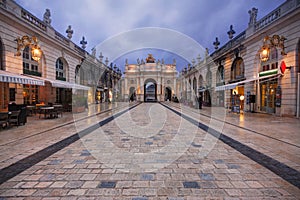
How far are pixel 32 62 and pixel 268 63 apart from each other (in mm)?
19176

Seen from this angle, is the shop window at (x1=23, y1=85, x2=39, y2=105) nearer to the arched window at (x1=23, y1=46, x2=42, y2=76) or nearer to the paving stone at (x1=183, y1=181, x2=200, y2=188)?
the arched window at (x1=23, y1=46, x2=42, y2=76)

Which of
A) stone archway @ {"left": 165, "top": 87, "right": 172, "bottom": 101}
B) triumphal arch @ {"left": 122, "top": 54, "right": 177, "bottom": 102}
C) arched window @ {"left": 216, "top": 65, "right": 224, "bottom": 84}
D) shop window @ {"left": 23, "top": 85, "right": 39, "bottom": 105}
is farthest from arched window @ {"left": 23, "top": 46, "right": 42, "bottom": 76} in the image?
stone archway @ {"left": 165, "top": 87, "right": 172, "bottom": 101}

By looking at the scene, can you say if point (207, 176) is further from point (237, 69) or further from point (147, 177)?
point (237, 69)

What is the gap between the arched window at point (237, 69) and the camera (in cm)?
1616

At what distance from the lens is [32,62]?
40.9ft

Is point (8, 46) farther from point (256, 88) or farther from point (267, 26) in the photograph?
point (256, 88)

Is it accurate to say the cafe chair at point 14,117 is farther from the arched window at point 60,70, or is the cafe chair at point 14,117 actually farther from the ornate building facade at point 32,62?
the arched window at point 60,70

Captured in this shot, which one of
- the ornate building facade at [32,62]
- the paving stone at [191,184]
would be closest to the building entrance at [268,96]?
the paving stone at [191,184]

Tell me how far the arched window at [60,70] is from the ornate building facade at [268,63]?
52.8ft

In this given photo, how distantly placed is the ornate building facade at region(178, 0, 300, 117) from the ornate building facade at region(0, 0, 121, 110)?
558 inches

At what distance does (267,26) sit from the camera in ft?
38.7

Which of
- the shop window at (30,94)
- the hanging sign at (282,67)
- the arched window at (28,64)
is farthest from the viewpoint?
the shop window at (30,94)

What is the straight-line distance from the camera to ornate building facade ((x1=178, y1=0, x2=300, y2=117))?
10164 millimetres

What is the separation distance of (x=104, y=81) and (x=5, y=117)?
89.6ft
